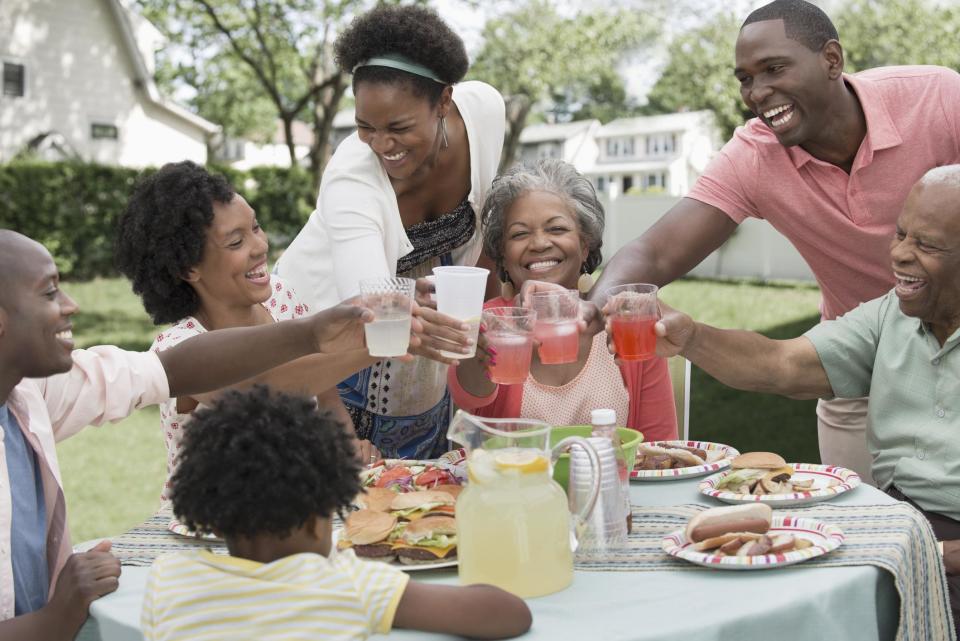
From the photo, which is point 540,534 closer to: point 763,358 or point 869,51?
A: point 763,358

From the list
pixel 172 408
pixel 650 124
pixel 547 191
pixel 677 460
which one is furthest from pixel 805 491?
pixel 650 124

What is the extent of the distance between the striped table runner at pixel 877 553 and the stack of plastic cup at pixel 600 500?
0.03m

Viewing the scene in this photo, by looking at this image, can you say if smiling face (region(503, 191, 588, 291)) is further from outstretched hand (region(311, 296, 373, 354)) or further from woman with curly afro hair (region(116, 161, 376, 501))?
outstretched hand (region(311, 296, 373, 354))

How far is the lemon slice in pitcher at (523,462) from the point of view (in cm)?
218

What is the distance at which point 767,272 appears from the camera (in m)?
20.5

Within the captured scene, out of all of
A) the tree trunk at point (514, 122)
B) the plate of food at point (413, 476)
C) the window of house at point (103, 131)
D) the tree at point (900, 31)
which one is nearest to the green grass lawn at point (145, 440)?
the plate of food at point (413, 476)

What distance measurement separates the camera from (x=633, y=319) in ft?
9.98

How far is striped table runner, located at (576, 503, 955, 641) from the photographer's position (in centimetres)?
235

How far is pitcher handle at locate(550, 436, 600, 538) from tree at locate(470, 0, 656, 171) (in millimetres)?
24403

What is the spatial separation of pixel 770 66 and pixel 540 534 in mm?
2326

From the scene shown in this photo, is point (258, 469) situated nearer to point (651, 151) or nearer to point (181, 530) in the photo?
point (181, 530)

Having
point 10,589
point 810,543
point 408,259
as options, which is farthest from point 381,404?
point 810,543

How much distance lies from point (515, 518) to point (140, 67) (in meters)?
28.8

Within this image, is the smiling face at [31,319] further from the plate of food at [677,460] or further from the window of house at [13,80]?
the window of house at [13,80]
